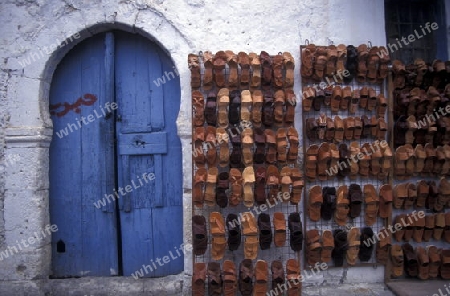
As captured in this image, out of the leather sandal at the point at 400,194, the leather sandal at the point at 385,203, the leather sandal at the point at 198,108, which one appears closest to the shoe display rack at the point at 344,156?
the leather sandal at the point at 385,203

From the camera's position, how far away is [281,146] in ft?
12.8

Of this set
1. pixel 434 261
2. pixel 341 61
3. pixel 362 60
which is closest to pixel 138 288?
pixel 434 261

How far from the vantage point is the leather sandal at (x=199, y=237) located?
382 centimetres

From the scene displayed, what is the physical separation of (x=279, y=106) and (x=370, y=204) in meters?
1.56

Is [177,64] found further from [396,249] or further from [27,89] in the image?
[396,249]

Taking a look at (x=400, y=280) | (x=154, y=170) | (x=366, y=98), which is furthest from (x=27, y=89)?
(x=400, y=280)

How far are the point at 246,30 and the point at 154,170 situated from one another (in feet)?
6.56

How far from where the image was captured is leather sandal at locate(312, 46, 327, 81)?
400cm

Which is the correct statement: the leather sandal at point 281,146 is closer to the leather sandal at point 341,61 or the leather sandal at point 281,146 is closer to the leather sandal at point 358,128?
the leather sandal at point 358,128

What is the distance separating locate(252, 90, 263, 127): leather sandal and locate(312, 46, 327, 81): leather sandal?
71cm

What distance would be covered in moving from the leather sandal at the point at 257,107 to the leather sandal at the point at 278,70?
23 centimetres

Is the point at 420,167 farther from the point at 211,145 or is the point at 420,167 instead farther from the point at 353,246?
the point at 211,145

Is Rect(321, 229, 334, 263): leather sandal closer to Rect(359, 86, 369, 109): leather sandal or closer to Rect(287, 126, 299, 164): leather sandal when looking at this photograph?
Rect(287, 126, 299, 164): leather sandal

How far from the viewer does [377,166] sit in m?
4.07
